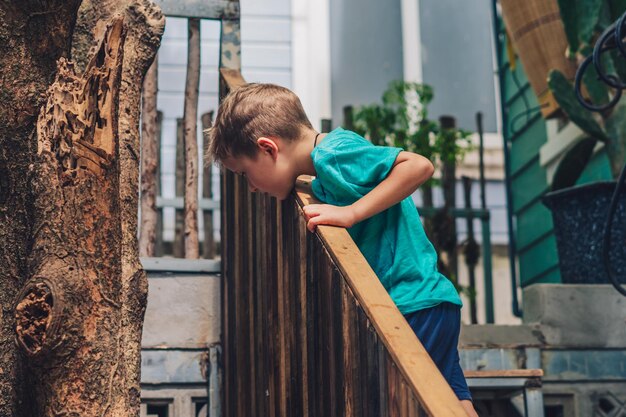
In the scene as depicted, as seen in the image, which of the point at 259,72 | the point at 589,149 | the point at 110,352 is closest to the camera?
the point at 110,352

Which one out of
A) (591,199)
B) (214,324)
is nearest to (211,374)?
(214,324)

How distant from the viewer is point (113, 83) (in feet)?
8.61

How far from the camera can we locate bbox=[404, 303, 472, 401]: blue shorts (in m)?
2.69

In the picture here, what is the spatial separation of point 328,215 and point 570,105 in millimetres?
2909

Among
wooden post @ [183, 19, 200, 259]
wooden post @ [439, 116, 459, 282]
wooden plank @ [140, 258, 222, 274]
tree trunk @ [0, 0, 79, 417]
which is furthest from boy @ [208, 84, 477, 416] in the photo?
wooden post @ [439, 116, 459, 282]

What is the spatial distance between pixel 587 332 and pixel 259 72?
241 inches

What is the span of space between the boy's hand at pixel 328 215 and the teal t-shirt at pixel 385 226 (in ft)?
0.45

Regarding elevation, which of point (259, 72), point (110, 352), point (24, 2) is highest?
point (259, 72)

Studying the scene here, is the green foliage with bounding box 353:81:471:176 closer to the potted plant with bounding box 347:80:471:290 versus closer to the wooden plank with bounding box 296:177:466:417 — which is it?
the potted plant with bounding box 347:80:471:290

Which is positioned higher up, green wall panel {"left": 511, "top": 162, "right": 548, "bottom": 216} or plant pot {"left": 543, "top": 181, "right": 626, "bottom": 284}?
green wall panel {"left": 511, "top": 162, "right": 548, "bottom": 216}

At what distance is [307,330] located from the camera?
101 inches

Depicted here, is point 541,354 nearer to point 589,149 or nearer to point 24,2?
point 589,149

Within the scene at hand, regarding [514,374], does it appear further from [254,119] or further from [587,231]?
[587,231]

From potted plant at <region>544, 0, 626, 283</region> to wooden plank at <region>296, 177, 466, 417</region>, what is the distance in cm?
273
